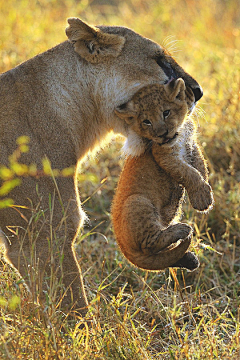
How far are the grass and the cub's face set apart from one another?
0.40 m

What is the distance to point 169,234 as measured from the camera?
267 cm

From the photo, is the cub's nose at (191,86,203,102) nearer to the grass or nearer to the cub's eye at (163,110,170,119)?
the cub's eye at (163,110,170,119)

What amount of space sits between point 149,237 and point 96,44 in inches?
39.8

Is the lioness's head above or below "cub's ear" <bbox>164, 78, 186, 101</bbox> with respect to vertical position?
Answer: above

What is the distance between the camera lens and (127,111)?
111 inches

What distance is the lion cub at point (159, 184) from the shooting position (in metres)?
2.72

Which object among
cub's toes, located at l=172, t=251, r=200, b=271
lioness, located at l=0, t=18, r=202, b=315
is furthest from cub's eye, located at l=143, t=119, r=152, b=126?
cub's toes, located at l=172, t=251, r=200, b=271

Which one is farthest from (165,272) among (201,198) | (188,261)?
(201,198)

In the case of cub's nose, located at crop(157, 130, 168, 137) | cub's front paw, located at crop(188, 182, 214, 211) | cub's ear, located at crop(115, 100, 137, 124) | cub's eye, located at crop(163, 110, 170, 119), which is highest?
cub's ear, located at crop(115, 100, 137, 124)

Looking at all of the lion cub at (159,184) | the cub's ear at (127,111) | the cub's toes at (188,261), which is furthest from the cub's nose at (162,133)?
the cub's toes at (188,261)

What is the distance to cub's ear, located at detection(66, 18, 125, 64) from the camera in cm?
281

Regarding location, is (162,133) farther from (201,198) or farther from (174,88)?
(201,198)

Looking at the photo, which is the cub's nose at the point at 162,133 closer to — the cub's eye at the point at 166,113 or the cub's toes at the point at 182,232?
the cub's eye at the point at 166,113

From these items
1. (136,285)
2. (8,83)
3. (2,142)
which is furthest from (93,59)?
(136,285)
